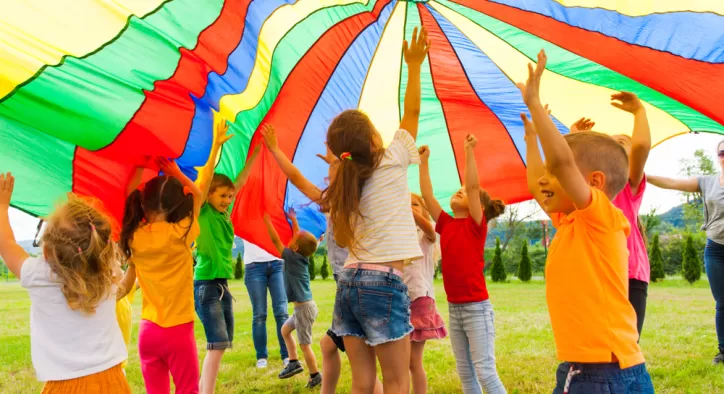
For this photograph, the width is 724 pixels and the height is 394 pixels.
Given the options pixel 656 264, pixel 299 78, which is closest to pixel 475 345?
pixel 299 78

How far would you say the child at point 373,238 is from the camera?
92.7 inches

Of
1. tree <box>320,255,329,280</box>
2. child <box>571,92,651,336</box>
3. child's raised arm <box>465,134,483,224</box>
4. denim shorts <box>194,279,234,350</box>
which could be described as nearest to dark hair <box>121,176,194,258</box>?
denim shorts <box>194,279,234,350</box>

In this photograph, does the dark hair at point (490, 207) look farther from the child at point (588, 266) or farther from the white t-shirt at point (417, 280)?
the child at point (588, 266)

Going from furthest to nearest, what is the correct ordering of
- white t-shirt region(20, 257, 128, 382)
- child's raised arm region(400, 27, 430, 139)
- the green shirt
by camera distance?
the green shirt, child's raised arm region(400, 27, 430, 139), white t-shirt region(20, 257, 128, 382)

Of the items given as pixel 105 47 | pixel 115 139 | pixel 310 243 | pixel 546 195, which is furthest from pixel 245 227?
pixel 546 195

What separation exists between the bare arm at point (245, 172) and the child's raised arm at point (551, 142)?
6.91 ft

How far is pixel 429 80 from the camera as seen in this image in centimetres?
400

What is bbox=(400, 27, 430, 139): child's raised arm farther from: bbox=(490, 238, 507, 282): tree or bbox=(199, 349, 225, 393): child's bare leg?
bbox=(490, 238, 507, 282): tree

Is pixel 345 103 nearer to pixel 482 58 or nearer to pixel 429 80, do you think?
pixel 429 80

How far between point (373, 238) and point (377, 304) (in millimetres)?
262

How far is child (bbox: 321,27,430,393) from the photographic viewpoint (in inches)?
92.7

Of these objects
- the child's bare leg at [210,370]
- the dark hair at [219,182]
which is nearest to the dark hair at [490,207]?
the dark hair at [219,182]

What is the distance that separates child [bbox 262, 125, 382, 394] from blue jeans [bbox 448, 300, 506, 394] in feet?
1.63

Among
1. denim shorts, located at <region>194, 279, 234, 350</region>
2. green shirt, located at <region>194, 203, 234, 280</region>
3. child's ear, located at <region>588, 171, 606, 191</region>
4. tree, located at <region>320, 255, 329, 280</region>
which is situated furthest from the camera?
tree, located at <region>320, 255, 329, 280</region>
